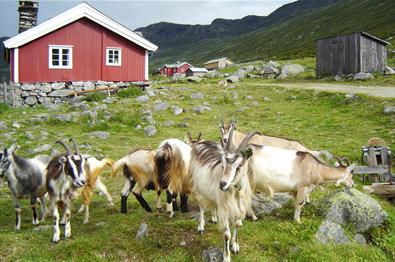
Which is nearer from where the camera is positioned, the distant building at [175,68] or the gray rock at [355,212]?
the gray rock at [355,212]

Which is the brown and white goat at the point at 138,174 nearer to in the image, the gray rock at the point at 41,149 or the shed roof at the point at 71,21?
the gray rock at the point at 41,149

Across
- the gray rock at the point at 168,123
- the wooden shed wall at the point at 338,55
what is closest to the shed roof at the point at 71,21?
the gray rock at the point at 168,123

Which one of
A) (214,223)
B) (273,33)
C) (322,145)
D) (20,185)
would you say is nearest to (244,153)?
(214,223)

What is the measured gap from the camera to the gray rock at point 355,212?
33.9 feet

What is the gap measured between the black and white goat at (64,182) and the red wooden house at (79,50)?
24.9 metres

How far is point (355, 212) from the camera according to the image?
1035 cm

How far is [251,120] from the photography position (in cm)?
2403

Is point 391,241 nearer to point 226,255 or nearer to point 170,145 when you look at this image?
point 226,255

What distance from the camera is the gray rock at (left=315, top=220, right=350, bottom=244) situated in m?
9.24

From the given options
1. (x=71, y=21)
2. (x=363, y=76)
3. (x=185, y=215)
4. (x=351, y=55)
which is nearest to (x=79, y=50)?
(x=71, y=21)

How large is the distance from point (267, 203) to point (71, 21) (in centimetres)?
2690

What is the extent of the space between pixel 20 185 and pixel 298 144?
7486 millimetres

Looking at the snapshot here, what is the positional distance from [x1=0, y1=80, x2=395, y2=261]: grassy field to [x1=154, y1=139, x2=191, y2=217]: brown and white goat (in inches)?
24.4

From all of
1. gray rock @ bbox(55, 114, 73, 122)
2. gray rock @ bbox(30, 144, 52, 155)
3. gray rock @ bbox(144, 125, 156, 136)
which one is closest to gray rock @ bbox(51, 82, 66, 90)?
gray rock @ bbox(55, 114, 73, 122)
